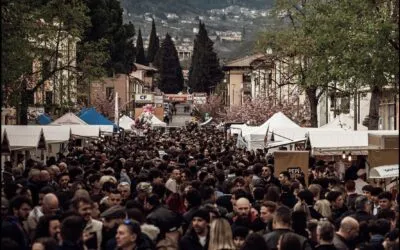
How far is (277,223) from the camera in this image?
11531mm

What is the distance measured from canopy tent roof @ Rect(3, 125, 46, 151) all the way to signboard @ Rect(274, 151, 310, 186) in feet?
21.6

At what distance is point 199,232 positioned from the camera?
38.5ft

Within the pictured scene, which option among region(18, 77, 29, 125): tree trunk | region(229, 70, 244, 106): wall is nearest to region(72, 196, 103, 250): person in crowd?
region(18, 77, 29, 125): tree trunk

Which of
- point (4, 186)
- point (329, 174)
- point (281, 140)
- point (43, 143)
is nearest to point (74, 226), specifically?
point (4, 186)

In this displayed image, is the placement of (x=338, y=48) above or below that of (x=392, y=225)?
above

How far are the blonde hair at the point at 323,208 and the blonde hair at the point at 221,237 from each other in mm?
4138

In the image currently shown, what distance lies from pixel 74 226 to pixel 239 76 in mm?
142108

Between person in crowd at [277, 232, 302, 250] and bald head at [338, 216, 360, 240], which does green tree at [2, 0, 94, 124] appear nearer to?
bald head at [338, 216, 360, 240]

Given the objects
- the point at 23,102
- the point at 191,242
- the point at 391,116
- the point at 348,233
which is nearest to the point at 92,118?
the point at 23,102

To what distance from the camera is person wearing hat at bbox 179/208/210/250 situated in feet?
37.7

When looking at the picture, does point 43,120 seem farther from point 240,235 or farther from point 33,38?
point 240,235

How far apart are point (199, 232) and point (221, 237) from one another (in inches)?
37.6

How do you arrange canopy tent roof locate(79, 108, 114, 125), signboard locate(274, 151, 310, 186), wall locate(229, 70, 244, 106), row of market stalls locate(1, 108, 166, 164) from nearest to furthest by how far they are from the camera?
signboard locate(274, 151, 310, 186), row of market stalls locate(1, 108, 166, 164), canopy tent roof locate(79, 108, 114, 125), wall locate(229, 70, 244, 106)

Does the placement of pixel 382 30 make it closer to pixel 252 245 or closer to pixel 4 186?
pixel 4 186
